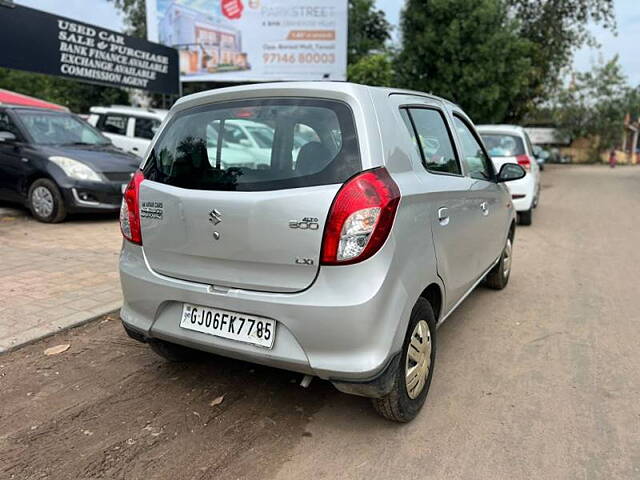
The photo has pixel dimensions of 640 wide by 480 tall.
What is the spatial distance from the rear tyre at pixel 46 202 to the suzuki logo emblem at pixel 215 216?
5.95 meters

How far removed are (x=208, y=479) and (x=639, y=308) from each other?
4238 mm

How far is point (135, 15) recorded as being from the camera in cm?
2792

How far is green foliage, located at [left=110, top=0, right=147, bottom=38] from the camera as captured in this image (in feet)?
90.8

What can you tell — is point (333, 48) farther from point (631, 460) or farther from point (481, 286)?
point (631, 460)

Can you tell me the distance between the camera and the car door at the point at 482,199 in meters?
3.86

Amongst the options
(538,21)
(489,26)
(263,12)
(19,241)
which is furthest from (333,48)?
(19,241)

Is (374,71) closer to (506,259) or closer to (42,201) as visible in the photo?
(42,201)

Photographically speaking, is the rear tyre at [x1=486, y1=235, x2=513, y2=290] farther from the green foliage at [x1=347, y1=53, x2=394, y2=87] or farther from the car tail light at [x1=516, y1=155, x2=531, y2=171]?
the green foliage at [x1=347, y1=53, x2=394, y2=87]

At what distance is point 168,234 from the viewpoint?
9.30 feet

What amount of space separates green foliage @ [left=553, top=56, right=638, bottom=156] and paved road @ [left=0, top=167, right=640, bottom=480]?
42.4 metres

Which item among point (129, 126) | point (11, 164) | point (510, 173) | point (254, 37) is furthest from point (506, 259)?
point (254, 37)

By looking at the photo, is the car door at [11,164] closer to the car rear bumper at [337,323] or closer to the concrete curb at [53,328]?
the concrete curb at [53,328]

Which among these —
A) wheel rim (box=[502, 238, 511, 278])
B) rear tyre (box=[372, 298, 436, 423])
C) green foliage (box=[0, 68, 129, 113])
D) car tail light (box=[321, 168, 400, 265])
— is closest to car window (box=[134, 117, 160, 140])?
wheel rim (box=[502, 238, 511, 278])

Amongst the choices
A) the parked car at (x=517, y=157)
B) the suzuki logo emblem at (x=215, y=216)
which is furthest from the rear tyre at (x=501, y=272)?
the parked car at (x=517, y=157)
